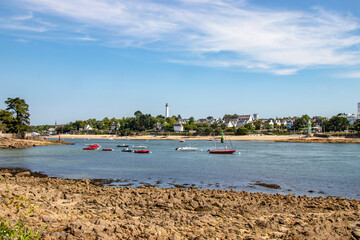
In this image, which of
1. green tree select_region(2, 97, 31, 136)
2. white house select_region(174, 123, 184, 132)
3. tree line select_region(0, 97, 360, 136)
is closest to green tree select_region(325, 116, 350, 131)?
tree line select_region(0, 97, 360, 136)

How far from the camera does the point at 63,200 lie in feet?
51.3

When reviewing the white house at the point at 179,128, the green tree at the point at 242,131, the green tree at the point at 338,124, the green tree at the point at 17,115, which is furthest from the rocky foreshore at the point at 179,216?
the white house at the point at 179,128

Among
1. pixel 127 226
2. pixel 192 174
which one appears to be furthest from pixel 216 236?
pixel 192 174

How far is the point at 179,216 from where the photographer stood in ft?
41.3

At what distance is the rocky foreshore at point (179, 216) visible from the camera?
10.4 meters

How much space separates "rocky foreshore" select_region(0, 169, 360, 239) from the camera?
1041 cm

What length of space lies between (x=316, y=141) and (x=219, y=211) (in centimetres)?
10164

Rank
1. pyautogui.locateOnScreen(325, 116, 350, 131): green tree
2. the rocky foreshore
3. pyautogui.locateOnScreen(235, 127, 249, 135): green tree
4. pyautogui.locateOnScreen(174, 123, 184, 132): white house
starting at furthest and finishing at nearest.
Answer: pyautogui.locateOnScreen(174, 123, 184, 132): white house → pyautogui.locateOnScreen(235, 127, 249, 135): green tree → pyautogui.locateOnScreen(325, 116, 350, 131): green tree → the rocky foreshore

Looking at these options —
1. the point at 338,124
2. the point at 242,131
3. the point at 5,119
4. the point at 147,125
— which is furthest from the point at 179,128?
the point at 5,119

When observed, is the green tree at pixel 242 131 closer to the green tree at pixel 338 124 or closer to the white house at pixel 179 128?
the white house at pixel 179 128

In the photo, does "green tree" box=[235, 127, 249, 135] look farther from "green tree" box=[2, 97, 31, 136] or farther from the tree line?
"green tree" box=[2, 97, 31, 136]

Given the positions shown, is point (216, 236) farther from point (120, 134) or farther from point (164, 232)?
point (120, 134)

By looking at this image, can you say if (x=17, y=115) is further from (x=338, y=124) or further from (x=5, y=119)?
(x=338, y=124)

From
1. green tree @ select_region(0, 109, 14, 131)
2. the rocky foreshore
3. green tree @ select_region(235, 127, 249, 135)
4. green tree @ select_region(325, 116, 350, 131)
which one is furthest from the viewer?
green tree @ select_region(235, 127, 249, 135)
